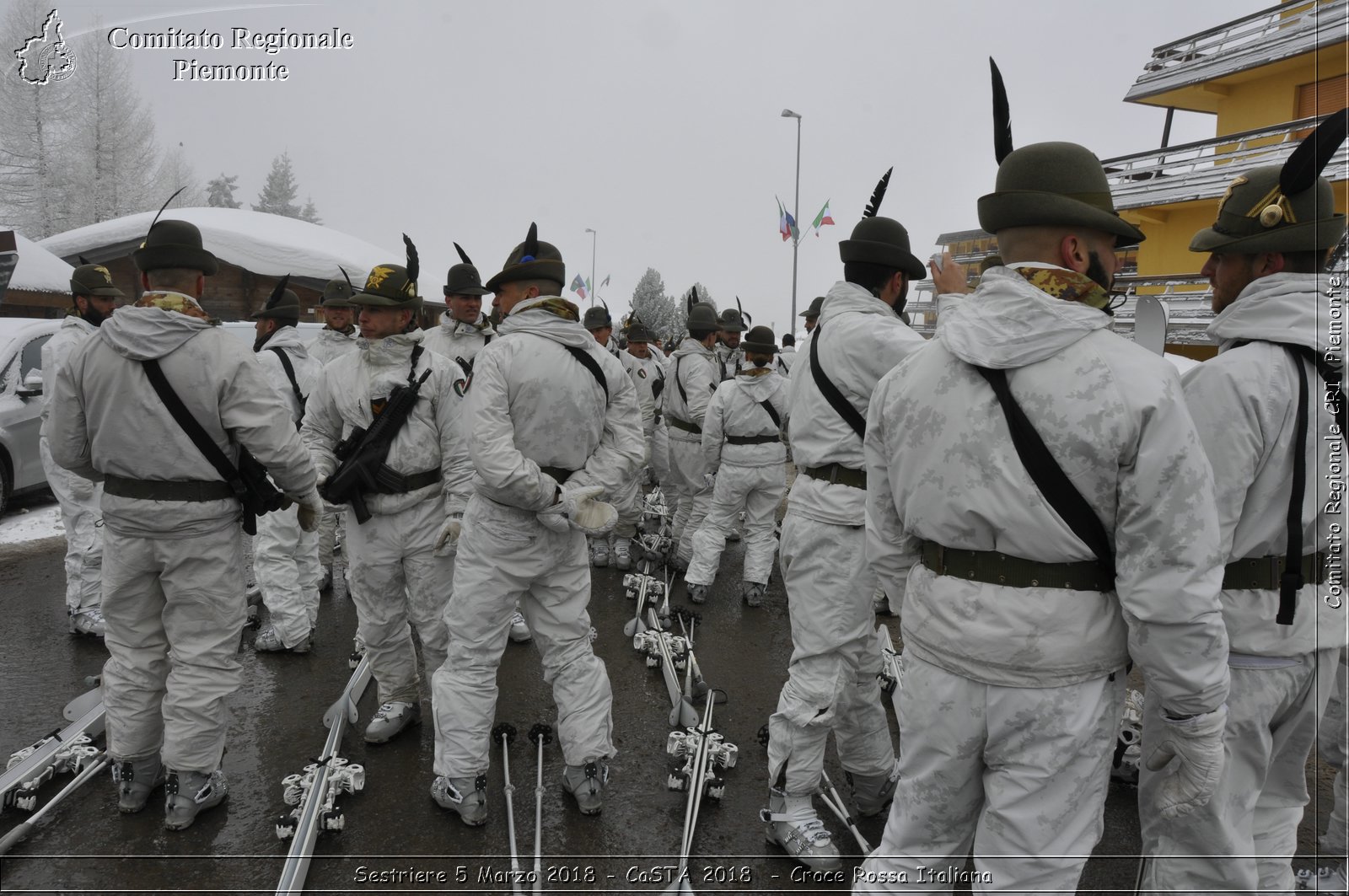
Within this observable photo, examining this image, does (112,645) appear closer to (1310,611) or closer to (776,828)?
(776,828)

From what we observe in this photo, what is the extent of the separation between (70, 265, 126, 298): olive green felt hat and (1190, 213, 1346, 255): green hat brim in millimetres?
6498

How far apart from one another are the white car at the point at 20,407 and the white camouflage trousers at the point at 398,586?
6.62 meters

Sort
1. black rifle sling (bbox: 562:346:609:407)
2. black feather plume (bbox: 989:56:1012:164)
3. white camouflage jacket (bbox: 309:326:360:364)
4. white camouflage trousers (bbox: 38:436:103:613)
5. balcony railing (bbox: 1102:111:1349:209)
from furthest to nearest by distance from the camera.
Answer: balcony railing (bbox: 1102:111:1349:209) < white camouflage jacket (bbox: 309:326:360:364) < white camouflage trousers (bbox: 38:436:103:613) < black rifle sling (bbox: 562:346:609:407) < black feather plume (bbox: 989:56:1012:164)

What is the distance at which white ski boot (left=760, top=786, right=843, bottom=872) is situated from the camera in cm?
334

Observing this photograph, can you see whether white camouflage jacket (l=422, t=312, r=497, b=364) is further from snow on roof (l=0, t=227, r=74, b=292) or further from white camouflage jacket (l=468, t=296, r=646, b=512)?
snow on roof (l=0, t=227, r=74, b=292)

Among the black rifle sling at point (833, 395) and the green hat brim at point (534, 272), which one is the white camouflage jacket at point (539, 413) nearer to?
the green hat brim at point (534, 272)

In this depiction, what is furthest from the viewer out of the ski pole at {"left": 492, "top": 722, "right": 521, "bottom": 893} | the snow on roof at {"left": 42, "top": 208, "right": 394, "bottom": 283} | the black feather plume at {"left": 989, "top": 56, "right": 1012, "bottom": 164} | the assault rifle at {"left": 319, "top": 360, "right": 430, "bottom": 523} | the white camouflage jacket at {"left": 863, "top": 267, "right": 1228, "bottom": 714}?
the snow on roof at {"left": 42, "top": 208, "right": 394, "bottom": 283}

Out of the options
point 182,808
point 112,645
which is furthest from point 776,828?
point 112,645

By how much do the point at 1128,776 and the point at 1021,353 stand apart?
10.8 ft

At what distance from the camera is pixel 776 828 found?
11.5 feet

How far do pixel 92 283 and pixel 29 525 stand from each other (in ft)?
15.7

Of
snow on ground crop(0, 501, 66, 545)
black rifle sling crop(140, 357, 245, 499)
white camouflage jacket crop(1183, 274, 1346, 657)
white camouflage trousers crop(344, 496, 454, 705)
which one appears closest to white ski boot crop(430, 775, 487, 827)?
white camouflage trousers crop(344, 496, 454, 705)

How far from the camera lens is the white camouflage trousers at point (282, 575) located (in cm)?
562

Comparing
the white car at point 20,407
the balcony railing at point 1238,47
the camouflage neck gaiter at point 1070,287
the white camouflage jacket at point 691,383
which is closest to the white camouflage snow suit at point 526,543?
the camouflage neck gaiter at point 1070,287
